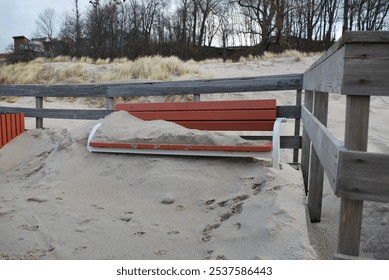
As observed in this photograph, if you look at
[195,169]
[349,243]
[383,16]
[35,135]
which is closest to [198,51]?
[383,16]

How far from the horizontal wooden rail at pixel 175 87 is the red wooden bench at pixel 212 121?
46cm

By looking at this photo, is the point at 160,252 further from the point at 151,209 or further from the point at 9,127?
the point at 9,127

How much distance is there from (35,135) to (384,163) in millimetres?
5963

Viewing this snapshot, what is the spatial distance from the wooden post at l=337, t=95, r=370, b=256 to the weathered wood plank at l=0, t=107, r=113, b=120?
4641 mm

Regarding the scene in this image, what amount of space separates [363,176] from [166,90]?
14.2ft

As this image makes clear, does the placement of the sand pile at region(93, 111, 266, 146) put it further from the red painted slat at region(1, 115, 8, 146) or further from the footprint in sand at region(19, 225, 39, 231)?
the red painted slat at region(1, 115, 8, 146)

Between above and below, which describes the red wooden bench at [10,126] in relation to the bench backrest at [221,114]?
below

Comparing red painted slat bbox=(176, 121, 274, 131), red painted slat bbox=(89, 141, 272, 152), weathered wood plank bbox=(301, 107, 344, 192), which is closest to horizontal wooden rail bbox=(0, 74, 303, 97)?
red painted slat bbox=(176, 121, 274, 131)

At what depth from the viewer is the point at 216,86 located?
5.38m

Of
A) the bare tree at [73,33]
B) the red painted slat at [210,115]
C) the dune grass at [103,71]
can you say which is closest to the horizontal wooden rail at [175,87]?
the red painted slat at [210,115]

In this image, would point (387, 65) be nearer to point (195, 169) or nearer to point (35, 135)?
point (195, 169)

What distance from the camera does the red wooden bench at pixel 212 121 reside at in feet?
12.3

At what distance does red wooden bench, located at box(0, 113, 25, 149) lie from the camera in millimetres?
6514

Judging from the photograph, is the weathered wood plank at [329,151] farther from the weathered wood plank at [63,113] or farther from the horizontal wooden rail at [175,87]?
the weathered wood plank at [63,113]
